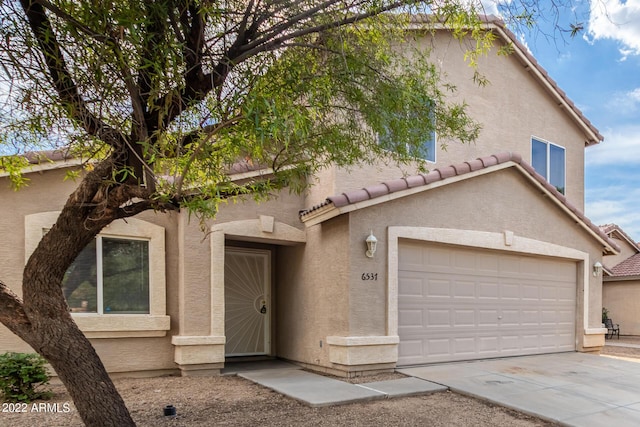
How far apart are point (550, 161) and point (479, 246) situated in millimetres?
6230

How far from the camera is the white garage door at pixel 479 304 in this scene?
921 cm

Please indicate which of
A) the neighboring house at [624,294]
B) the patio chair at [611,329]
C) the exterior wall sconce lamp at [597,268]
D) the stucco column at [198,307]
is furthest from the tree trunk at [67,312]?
the patio chair at [611,329]

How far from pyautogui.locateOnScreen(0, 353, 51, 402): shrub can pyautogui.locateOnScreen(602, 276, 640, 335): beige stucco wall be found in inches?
823

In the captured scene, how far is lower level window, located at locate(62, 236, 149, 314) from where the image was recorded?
8.16 meters

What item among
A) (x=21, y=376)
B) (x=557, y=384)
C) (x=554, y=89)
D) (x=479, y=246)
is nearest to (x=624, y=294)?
(x=554, y=89)

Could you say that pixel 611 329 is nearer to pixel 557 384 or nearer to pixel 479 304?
pixel 479 304

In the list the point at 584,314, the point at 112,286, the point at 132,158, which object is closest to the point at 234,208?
the point at 112,286

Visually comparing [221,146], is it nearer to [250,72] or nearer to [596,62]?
[250,72]

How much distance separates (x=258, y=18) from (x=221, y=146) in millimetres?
1685

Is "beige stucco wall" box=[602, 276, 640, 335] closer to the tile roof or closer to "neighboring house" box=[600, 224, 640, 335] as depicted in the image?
"neighboring house" box=[600, 224, 640, 335]

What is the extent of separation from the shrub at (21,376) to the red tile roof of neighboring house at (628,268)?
2077 cm

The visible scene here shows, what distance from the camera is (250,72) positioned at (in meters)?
4.94

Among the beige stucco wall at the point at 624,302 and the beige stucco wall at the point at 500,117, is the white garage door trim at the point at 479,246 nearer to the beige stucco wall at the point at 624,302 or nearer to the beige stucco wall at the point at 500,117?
the beige stucco wall at the point at 500,117

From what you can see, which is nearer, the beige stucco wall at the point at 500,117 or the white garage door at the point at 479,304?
the white garage door at the point at 479,304
